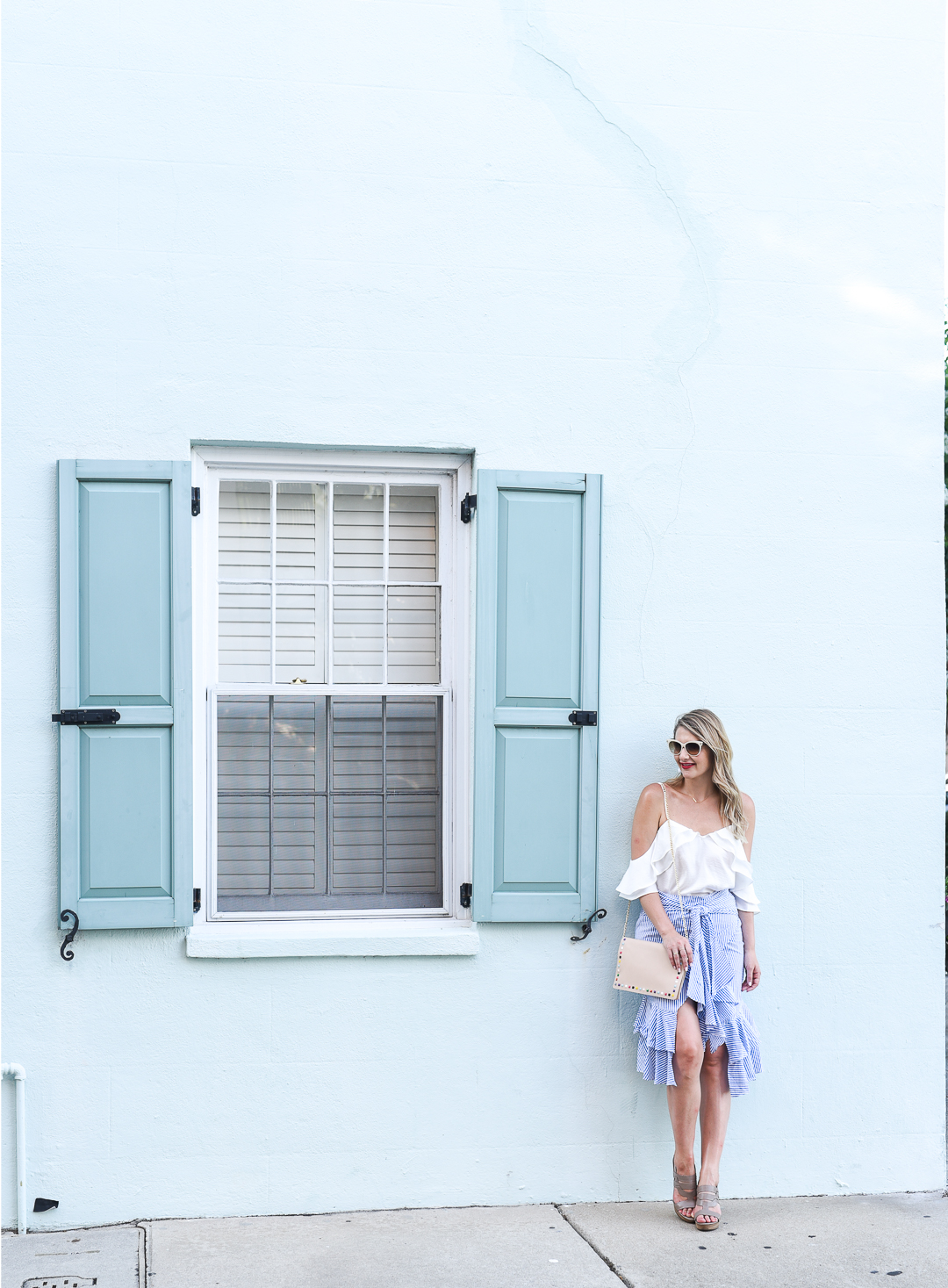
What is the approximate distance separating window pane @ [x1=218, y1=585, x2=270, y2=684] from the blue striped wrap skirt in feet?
5.50

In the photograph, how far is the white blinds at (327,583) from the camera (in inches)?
165

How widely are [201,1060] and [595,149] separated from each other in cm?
355

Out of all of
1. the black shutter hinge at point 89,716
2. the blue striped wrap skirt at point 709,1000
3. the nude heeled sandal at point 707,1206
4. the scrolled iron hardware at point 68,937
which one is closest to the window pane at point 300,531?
the black shutter hinge at point 89,716

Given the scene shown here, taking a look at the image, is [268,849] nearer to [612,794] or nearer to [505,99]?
[612,794]

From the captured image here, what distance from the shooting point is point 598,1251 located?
3734 millimetres

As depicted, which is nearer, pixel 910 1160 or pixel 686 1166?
pixel 686 1166

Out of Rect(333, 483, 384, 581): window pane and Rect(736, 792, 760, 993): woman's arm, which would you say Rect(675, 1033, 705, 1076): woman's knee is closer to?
Rect(736, 792, 760, 993): woman's arm

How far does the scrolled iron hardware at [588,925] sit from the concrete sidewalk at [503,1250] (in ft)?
3.11

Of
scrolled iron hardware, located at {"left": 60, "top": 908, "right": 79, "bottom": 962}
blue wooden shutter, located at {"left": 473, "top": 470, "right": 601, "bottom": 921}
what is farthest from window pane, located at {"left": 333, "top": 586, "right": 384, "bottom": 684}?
scrolled iron hardware, located at {"left": 60, "top": 908, "right": 79, "bottom": 962}

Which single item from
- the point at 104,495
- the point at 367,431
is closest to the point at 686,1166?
the point at 367,431

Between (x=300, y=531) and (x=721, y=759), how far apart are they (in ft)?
5.70

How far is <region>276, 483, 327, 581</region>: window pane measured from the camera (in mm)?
4227

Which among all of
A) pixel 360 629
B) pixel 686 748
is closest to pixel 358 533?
pixel 360 629

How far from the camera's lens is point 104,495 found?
3922mm
